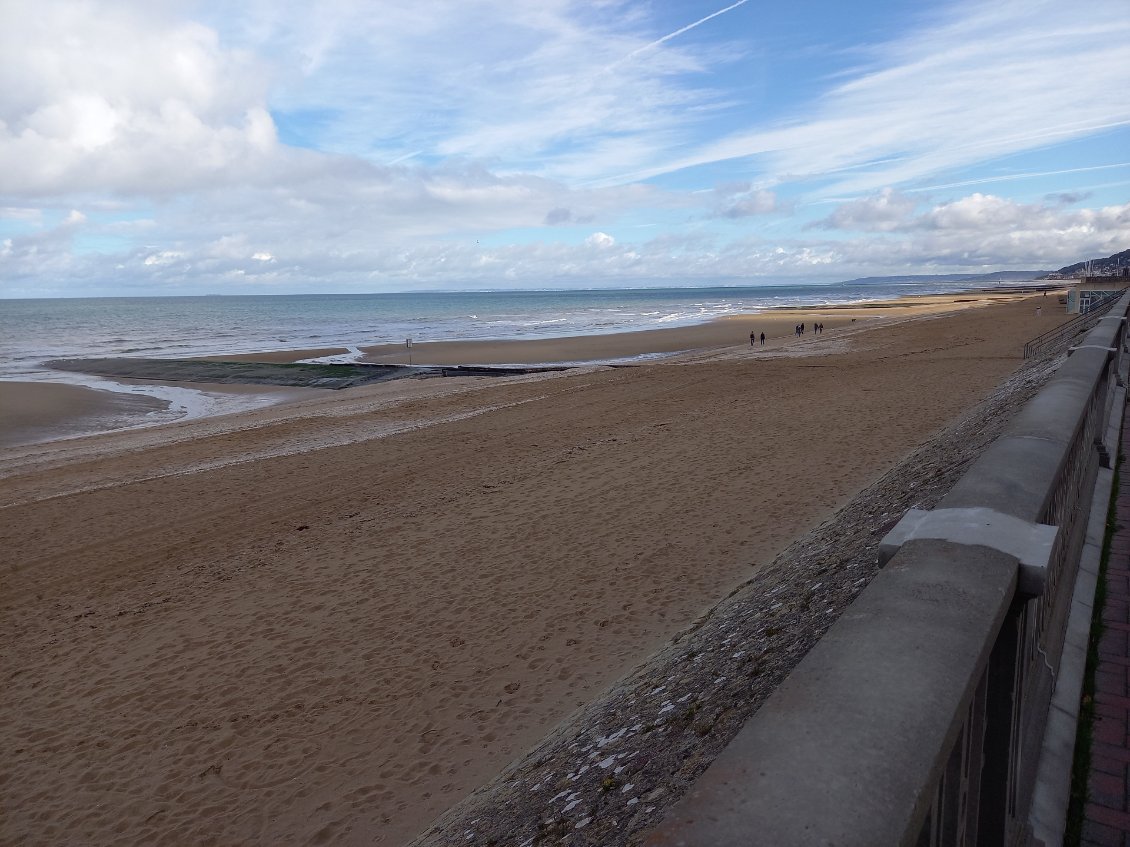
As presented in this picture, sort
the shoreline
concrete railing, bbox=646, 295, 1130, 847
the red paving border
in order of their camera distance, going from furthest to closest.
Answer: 1. the shoreline
2. the red paving border
3. concrete railing, bbox=646, 295, 1130, 847

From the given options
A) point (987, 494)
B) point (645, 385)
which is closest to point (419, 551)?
point (987, 494)

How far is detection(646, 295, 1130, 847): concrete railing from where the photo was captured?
1.23m

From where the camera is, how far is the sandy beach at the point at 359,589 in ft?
17.7

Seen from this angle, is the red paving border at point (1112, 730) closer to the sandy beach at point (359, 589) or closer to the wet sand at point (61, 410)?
the sandy beach at point (359, 589)

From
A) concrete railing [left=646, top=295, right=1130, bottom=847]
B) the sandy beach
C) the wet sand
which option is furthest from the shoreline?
concrete railing [left=646, top=295, right=1130, bottom=847]

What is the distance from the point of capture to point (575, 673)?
6.29 metres

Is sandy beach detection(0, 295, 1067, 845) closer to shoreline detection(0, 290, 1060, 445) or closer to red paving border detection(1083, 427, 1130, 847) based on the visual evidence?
red paving border detection(1083, 427, 1130, 847)

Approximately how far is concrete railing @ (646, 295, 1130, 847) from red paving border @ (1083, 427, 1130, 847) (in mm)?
158

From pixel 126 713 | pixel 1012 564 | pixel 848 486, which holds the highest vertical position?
pixel 1012 564

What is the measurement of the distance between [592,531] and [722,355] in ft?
87.7

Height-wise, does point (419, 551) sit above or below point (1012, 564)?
below

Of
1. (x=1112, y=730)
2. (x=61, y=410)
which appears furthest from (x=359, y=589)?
(x=61, y=410)

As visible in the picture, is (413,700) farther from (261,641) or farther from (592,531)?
(592,531)

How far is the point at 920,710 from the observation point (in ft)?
4.54
